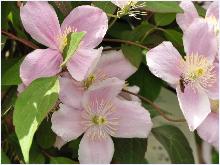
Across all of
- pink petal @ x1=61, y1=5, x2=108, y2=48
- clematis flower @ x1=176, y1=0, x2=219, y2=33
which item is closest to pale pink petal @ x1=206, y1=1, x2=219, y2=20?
clematis flower @ x1=176, y1=0, x2=219, y2=33

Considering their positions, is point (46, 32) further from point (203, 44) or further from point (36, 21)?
point (203, 44)

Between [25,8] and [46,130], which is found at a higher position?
[25,8]

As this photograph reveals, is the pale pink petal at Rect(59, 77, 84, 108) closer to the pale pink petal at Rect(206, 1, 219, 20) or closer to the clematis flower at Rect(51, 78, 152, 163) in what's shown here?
the clematis flower at Rect(51, 78, 152, 163)

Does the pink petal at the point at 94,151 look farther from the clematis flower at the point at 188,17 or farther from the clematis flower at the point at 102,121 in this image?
the clematis flower at the point at 188,17

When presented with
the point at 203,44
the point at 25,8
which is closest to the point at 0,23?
the point at 25,8

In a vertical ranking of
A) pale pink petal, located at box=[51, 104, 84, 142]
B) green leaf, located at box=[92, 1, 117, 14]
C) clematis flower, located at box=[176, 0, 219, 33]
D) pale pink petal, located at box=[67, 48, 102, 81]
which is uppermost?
green leaf, located at box=[92, 1, 117, 14]
